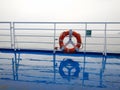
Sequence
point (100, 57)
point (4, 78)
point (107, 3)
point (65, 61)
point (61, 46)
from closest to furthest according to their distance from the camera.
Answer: point (4, 78)
point (65, 61)
point (100, 57)
point (61, 46)
point (107, 3)

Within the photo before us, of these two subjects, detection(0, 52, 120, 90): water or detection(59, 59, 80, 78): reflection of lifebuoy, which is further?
detection(59, 59, 80, 78): reflection of lifebuoy

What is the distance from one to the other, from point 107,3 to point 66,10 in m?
A: 0.70

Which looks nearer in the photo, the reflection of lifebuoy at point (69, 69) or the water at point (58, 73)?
the water at point (58, 73)

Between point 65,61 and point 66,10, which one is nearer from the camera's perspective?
point 65,61

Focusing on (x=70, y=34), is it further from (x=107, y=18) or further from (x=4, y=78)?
(x=4, y=78)

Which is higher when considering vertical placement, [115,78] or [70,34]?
[70,34]

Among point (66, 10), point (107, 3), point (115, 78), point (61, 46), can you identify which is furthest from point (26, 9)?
point (115, 78)

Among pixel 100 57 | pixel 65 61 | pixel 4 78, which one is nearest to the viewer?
pixel 4 78

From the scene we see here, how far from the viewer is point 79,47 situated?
3.56 m

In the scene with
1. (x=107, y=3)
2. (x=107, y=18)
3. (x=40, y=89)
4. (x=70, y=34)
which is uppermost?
(x=107, y=3)

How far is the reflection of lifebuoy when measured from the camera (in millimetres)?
2252

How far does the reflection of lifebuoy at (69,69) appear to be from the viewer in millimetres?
2252

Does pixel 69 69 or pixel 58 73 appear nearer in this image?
pixel 58 73

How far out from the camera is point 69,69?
2.50 meters
